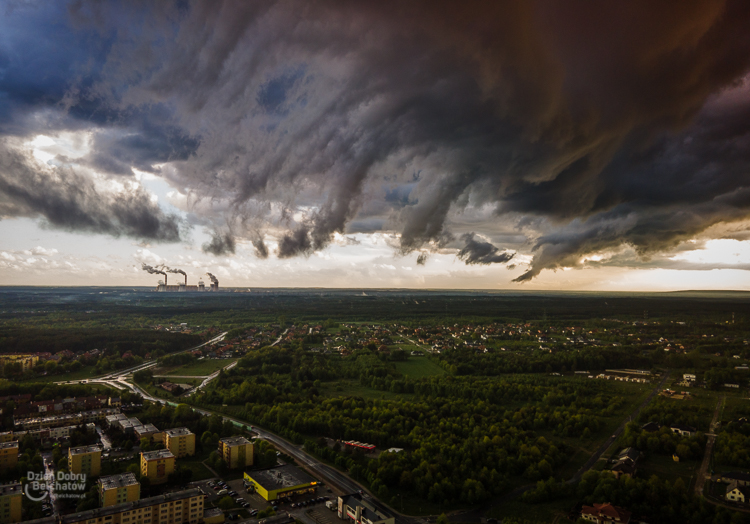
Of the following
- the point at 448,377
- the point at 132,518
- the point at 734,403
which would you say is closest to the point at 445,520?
the point at 132,518

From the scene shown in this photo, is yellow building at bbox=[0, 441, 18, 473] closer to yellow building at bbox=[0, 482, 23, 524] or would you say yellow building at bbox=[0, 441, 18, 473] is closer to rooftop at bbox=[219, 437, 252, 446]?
yellow building at bbox=[0, 482, 23, 524]

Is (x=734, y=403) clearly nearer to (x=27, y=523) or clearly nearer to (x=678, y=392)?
(x=678, y=392)

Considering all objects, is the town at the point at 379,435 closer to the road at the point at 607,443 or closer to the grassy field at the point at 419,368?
the road at the point at 607,443

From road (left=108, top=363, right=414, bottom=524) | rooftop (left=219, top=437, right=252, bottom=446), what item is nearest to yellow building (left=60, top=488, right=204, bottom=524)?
rooftop (left=219, top=437, right=252, bottom=446)

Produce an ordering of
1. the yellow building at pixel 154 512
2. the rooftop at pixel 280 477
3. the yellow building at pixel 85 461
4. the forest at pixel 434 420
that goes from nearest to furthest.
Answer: the yellow building at pixel 154 512 → the rooftop at pixel 280 477 → the yellow building at pixel 85 461 → the forest at pixel 434 420

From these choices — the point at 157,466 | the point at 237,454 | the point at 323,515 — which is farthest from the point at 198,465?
the point at 323,515

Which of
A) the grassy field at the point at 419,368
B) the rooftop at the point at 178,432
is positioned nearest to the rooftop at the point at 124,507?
the rooftop at the point at 178,432
